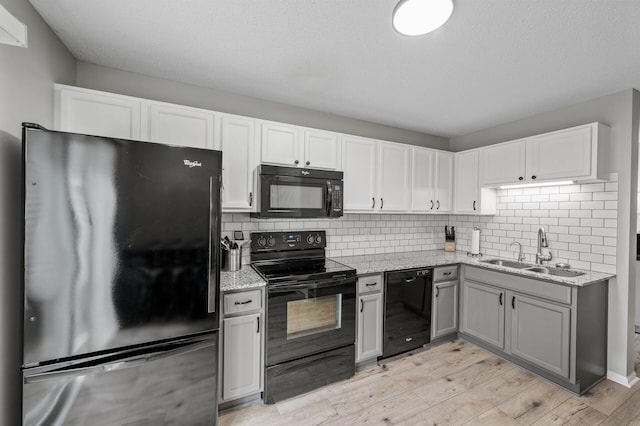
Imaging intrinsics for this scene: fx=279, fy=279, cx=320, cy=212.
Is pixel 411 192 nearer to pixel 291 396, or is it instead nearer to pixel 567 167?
pixel 567 167

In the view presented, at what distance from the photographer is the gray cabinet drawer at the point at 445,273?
10.0ft

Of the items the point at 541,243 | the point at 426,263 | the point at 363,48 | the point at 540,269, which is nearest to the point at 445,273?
the point at 426,263

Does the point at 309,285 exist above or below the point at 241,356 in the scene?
above

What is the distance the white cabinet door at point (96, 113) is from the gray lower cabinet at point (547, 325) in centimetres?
354

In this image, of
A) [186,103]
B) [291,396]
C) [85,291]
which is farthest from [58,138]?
[291,396]

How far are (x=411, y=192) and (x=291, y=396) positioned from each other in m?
2.45

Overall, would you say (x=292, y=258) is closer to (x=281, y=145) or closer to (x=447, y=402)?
(x=281, y=145)

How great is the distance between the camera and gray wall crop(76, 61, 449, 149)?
220cm

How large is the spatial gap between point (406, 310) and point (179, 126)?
267 centimetres

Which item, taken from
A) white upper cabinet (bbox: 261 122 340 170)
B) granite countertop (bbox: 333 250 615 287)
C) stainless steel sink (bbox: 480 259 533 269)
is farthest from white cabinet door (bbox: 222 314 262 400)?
stainless steel sink (bbox: 480 259 533 269)

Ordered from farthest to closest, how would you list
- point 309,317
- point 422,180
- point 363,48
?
point 422,180, point 309,317, point 363,48

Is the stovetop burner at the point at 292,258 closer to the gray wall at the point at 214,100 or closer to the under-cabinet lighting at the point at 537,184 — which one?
the gray wall at the point at 214,100

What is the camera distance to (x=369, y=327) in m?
2.66

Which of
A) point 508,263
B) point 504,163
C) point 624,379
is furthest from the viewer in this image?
point 508,263
